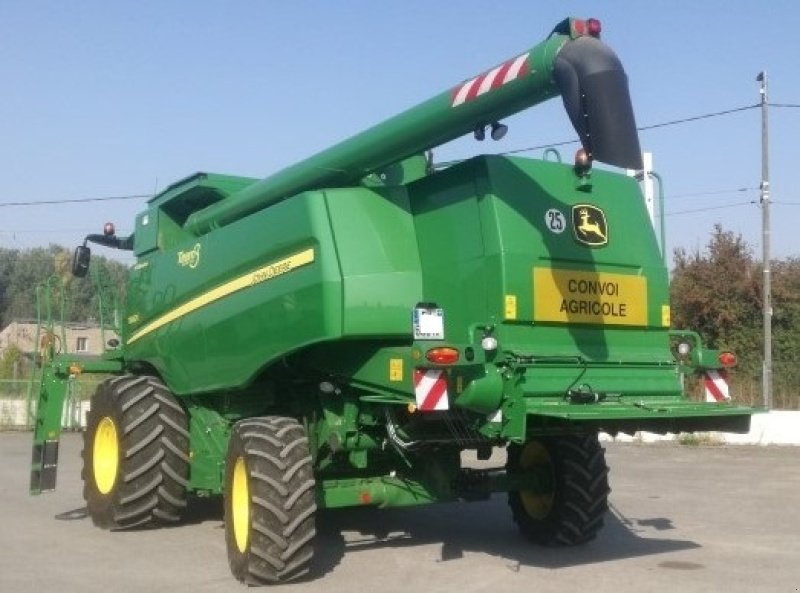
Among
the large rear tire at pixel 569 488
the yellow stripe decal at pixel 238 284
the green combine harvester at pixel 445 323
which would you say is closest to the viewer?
the green combine harvester at pixel 445 323

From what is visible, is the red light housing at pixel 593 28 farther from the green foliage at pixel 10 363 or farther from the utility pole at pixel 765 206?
the green foliage at pixel 10 363

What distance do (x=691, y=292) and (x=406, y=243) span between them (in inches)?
1094

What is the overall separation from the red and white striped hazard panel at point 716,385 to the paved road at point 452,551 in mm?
1329

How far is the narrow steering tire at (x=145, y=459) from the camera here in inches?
385

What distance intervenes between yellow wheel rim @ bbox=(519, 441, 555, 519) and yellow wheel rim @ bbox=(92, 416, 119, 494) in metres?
3.90

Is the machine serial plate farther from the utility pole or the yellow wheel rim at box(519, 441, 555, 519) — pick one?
the utility pole

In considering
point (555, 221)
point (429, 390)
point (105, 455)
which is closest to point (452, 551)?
point (429, 390)

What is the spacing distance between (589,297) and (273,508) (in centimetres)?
276

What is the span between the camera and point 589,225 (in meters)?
7.96

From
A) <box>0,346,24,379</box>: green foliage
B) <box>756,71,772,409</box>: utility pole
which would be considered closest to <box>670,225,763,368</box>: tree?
<box>756,71,772,409</box>: utility pole

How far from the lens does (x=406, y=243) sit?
26.2ft

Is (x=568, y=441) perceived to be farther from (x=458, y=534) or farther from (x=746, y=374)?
(x=746, y=374)

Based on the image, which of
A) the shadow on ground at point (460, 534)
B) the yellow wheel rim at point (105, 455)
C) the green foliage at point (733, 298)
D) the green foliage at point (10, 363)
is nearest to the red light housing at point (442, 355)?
the shadow on ground at point (460, 534)

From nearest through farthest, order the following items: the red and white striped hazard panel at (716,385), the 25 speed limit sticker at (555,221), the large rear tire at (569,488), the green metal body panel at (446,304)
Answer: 1. the green metal body panel at (446,304)
2. the 25 speed limit sticker at (555,221)
3. the red and white striped hazard panel at (716,385)
4. the large rear tire at (569,488)
